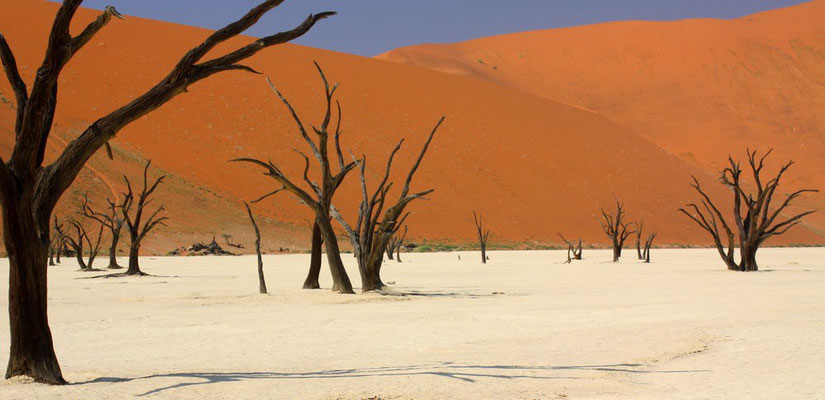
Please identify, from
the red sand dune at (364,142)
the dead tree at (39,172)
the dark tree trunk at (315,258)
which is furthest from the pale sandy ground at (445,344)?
the red sand dune at (364,142)

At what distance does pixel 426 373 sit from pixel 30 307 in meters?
2.99

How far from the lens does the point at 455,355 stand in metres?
7.68

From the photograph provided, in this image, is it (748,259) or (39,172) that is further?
(748,259)

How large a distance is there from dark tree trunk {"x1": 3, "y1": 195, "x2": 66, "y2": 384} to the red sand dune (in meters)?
38.8

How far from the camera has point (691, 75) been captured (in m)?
96.4

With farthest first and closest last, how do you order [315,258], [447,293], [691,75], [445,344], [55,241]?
[691,75], [55,241], [315,258], [447,293], [445,344]

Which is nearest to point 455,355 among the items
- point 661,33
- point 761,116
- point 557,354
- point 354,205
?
point 557,354

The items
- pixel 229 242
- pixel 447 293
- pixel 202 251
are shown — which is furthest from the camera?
pixel 229 242

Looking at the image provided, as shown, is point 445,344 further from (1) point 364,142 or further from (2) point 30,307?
(1) point 364,142

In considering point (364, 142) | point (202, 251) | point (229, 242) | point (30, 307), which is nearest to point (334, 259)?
point (30, 307)

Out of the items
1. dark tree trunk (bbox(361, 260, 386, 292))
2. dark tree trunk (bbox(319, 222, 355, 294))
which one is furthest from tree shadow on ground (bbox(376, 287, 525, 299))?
dark tree trunk (bbox(319, 222, 355, 294))

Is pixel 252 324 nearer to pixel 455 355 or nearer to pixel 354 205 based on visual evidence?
pixel 455 355

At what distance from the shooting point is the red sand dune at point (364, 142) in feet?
173

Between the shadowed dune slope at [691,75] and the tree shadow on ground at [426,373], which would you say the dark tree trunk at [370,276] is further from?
the shadowed dune slope at [691,75]
